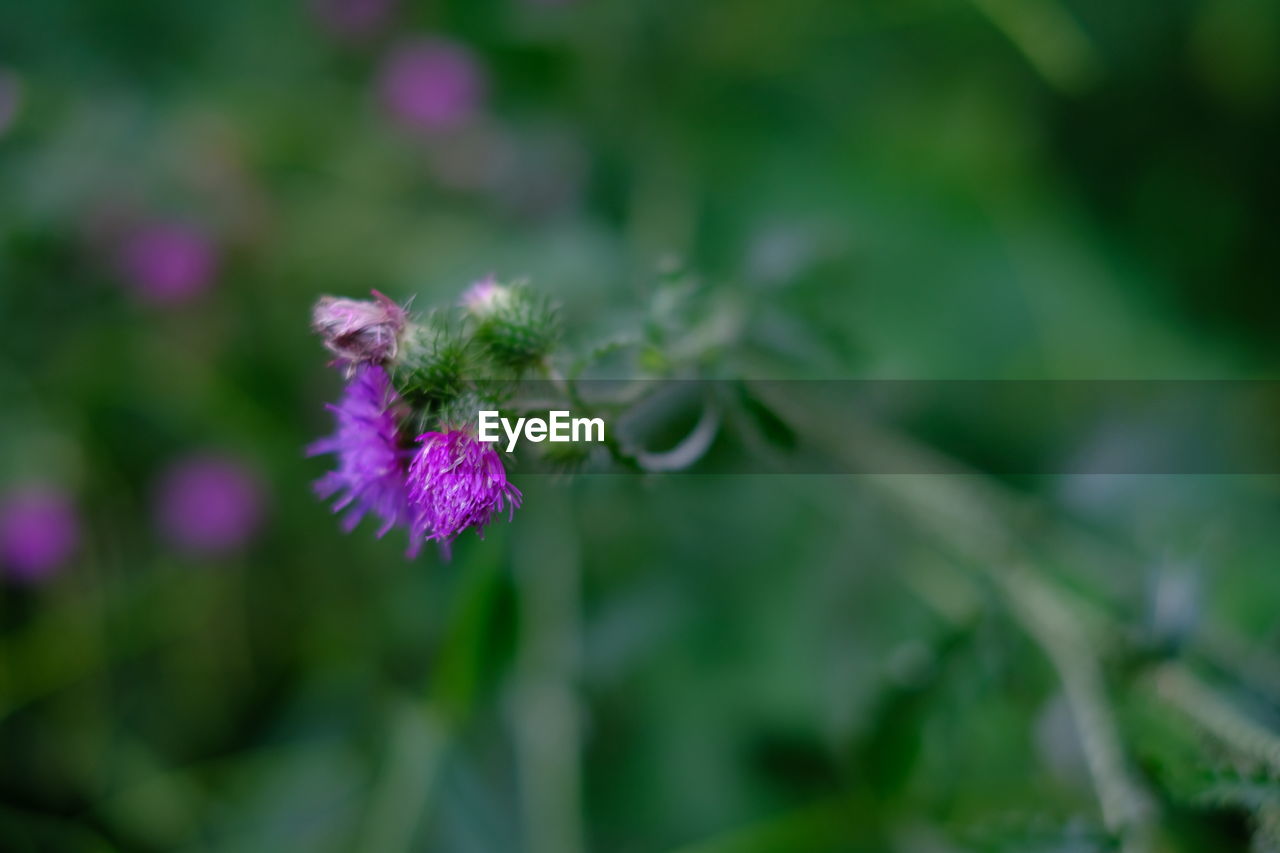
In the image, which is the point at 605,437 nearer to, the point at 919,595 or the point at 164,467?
the point at 919,595

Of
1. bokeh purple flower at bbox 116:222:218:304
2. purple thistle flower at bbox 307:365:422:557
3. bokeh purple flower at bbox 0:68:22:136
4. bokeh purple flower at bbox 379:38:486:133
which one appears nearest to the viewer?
purple thistle flower at bbox 307:365:422:557

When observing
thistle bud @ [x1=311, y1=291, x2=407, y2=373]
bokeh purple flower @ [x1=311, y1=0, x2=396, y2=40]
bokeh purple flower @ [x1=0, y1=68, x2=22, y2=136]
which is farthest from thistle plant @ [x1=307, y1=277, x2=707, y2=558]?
bokeh purple flower @ [x1=311, y1=0, x2=396, y2=40]

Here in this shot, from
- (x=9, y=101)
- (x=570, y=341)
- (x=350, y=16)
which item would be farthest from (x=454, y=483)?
(x=350, y=16)

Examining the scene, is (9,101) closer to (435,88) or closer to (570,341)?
(435,88)

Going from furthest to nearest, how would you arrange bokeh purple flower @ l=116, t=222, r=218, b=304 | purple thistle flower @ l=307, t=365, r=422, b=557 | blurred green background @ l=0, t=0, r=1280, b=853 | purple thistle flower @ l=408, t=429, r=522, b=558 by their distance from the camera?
bokeh purple flower @ l=116, t=222, r=218, b=304 → blurred green background @ l=0, t=0, r=1280, b=853 → purple thistle flower @ l=307, t=365, r=422, b=557 → purple thistle flower @ l=408, t=429, r=522, b=558

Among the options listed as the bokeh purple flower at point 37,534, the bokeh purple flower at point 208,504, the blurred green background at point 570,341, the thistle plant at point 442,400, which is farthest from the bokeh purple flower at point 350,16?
the thistle plant at point 442,400
